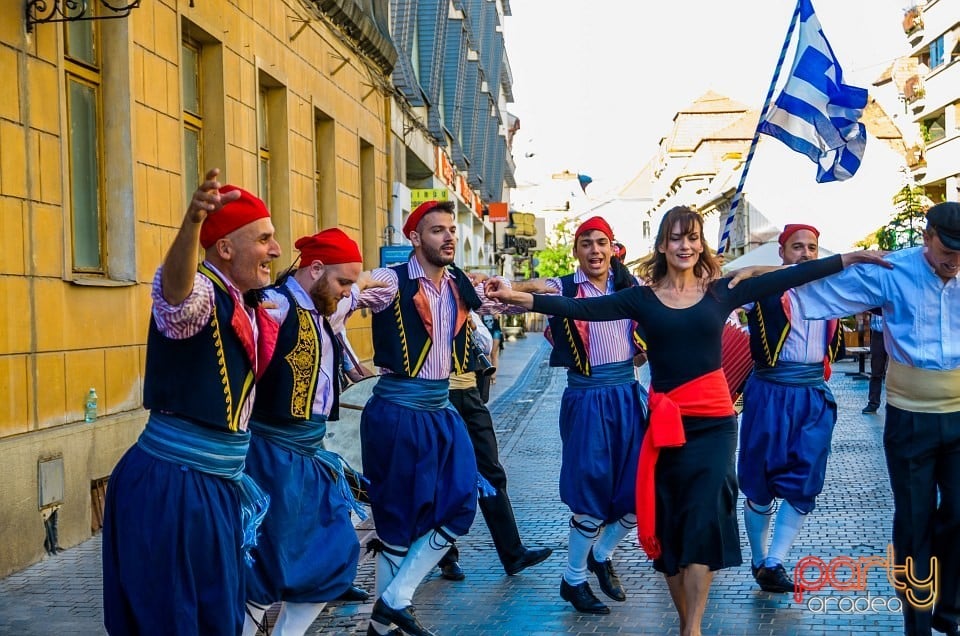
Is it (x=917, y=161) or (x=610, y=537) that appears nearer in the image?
(x=610, y=537)

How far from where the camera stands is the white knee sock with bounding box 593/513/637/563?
21.5ft

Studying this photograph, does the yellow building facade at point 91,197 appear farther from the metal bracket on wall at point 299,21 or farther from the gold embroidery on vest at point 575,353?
the gold embroidery on vest at point 575,353

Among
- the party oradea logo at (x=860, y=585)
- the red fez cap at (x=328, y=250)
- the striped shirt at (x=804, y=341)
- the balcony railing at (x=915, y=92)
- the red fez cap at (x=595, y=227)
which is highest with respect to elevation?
the balcony railing at (x=915, y=92)

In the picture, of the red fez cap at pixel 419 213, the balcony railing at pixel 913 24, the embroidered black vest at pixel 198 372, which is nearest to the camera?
the embroidered black vest at pixel 198 372

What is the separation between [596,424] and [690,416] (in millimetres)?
1313

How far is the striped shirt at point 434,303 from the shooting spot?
5852 mm

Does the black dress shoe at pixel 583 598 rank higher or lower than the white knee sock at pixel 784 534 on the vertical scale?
lower

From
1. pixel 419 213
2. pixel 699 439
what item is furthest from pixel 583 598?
pixel 419 213

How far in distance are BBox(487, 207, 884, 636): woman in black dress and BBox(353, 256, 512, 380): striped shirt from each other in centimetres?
73

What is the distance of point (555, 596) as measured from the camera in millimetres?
6648

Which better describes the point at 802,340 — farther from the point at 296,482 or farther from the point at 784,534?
the point at 296,482

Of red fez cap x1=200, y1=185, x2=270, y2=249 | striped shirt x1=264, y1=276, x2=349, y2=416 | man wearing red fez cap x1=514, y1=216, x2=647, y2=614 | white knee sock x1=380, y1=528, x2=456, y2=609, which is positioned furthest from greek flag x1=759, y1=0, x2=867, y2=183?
red fez cap x1=200, y1=185, x2=270, y2=249

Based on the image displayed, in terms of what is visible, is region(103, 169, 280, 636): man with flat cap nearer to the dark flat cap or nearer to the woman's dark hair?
the woman's dark hair

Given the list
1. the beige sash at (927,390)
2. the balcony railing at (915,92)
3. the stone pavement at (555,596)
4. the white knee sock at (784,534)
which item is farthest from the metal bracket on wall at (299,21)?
the balcony railing at (915,92)
